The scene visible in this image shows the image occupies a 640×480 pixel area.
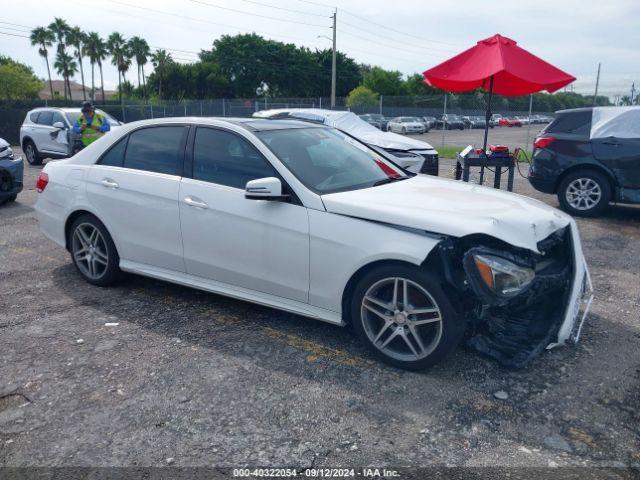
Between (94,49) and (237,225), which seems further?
(94,49)

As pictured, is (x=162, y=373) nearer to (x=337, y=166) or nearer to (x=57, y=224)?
(x=337, y=166)

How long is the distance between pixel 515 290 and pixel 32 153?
1612 cm

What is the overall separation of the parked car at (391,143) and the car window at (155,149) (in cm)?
363

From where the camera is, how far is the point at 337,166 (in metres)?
4.34

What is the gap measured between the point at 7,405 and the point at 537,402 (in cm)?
312

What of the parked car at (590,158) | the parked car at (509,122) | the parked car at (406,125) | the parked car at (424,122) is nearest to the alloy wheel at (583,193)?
the parked car at (590,158)

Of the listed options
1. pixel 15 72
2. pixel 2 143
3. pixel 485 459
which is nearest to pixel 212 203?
pixel 485 459

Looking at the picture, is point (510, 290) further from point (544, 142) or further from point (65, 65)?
point (65, 65)

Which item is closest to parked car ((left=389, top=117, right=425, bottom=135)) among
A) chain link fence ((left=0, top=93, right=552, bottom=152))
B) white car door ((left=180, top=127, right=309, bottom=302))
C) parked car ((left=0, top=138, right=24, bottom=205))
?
chain link fence ((left=0, top=93, right=552, bottom=152))

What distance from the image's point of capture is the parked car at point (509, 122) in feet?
147

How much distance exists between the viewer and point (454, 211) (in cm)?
Result: 355

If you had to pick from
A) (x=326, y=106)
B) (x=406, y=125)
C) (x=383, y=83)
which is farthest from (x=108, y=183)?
(x=383, y=83)

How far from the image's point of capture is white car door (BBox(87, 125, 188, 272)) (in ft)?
14.6

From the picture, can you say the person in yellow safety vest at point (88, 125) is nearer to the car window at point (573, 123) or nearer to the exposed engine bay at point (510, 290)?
the car window at point (573, 123)
